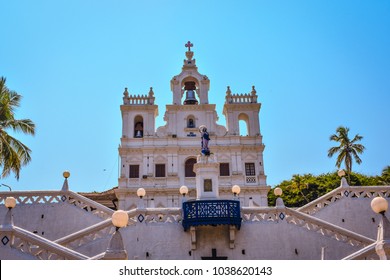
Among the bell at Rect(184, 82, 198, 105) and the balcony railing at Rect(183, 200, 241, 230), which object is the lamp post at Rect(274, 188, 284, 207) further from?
the bell at Rect(184, 82, 198, 105)

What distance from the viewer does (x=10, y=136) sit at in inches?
906

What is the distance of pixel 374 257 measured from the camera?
547 inches

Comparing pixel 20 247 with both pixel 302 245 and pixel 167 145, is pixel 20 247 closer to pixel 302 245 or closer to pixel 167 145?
pixel 302 245

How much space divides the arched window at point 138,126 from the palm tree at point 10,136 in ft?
51.8

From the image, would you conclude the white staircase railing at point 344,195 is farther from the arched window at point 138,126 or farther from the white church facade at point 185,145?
the arched window at point 138,126

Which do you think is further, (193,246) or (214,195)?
(214,195)

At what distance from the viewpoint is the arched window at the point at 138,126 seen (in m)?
39.6

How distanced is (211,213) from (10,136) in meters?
12.9

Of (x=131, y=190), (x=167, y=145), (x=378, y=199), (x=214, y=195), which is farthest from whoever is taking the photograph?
(x=167, y=145)

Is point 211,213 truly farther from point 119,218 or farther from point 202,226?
point 119,218

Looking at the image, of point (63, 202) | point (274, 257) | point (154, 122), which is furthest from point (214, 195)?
point (154, 122)

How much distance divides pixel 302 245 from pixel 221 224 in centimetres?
364

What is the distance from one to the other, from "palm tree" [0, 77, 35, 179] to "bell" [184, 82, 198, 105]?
19068mm

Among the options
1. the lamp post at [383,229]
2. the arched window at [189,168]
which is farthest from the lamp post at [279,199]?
the arched window at [189,168]
